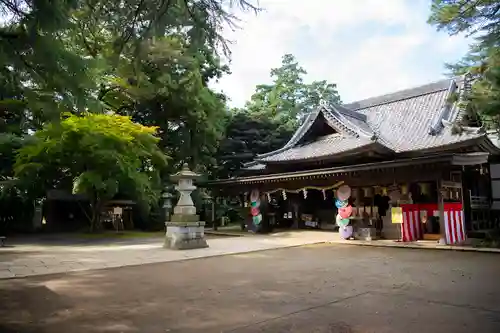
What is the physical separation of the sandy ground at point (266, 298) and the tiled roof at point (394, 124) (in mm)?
8102

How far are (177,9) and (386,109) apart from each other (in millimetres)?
18331

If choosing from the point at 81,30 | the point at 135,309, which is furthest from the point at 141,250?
the point at 81,30

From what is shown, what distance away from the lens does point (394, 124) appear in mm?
19328

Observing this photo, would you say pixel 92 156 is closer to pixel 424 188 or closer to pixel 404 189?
pixel 404 189

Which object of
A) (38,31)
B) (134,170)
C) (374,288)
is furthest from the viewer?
(134,170)

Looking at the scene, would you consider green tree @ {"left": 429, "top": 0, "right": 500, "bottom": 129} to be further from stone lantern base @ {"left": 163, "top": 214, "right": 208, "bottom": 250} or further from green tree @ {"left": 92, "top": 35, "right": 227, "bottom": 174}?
green tree @ {"left": 92, "top": 35, "right": 227, "bottom": 174}

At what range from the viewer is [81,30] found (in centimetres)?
541

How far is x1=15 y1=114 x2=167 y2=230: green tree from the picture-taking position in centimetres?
1611

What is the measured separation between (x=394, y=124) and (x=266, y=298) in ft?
51.9

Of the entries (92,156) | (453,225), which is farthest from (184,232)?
(453,225)

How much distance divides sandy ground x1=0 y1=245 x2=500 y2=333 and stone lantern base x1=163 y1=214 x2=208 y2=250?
9.64ft

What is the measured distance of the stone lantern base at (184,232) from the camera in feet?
40.8

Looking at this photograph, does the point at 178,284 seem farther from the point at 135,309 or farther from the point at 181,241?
the point at 181,241

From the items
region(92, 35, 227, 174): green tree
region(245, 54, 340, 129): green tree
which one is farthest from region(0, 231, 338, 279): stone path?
region(245, 54, 340, 129): green tree
